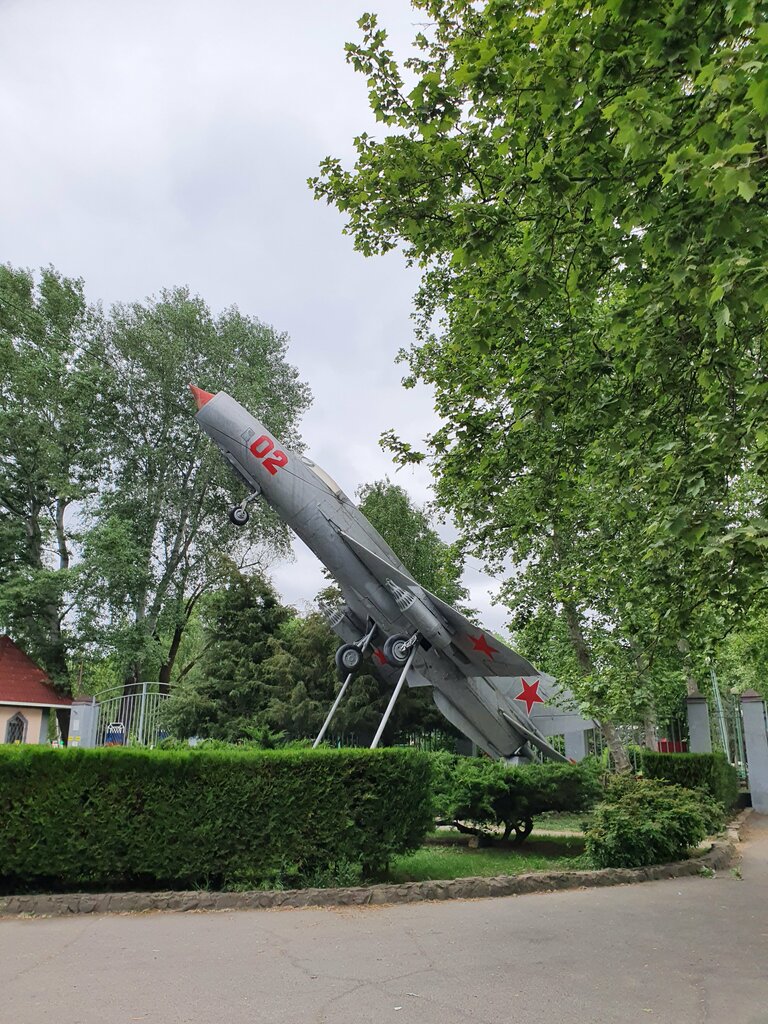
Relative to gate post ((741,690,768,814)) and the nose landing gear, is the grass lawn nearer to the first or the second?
the nose landing gear

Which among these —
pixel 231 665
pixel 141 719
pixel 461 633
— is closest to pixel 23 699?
pixel 231 665

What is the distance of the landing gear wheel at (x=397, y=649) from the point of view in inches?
493

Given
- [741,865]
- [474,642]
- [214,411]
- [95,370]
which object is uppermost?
[95,370]

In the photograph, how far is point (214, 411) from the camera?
1304 cm

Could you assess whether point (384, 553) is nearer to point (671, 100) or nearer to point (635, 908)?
point (635, 908)

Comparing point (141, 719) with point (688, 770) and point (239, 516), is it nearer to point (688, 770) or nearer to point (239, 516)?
point (239, 516)

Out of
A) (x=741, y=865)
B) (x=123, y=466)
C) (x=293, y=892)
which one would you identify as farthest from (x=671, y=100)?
(x=123, y=466)

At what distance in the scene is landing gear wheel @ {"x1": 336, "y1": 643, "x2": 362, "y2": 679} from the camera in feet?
42.9

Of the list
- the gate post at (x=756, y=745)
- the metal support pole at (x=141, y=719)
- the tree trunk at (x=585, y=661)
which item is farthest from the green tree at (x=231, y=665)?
the gate post at (x=756, y=745)

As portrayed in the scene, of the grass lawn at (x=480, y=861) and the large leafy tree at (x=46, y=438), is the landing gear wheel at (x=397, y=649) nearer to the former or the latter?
the grass lawn at (x=480, y=861)

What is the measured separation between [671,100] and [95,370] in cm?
2259

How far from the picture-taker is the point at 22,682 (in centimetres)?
2050

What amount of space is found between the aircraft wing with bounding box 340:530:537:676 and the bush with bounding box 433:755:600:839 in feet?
A: 6.80

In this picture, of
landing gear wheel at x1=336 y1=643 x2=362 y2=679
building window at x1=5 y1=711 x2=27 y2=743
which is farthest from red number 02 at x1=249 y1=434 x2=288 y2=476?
building window at x1=5 y1=711 x2=27 y2=743
